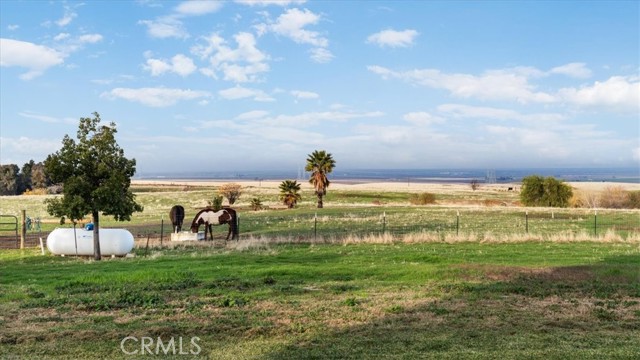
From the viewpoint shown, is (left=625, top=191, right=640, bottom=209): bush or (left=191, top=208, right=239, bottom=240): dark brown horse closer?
(left=191, top=208, right=239, bottom=240): dark brown horse

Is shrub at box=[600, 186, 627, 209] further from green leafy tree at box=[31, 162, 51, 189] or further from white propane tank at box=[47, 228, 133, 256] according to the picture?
green leafy tree at box=[31, 162, 51, 189]

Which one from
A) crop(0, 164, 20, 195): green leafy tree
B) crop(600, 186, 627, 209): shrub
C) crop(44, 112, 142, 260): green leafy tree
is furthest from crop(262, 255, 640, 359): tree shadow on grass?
crop(0, 164, 20, 195): green leafy tree

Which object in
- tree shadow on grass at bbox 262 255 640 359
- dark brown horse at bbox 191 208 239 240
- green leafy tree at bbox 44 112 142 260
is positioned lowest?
tree shadow on grass at bbox 262 255 640 359

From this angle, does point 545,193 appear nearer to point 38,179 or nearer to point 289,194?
point 289,194

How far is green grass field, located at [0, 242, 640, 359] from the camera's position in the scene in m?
9.71

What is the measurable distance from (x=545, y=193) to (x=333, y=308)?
70.5 m

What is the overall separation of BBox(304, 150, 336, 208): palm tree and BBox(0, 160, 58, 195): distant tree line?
68479mm

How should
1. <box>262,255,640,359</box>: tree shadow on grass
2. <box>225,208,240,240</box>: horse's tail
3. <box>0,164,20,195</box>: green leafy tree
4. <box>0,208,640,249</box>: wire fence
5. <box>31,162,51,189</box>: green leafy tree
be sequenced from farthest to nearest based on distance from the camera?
<box>0,164,20,195</box>: green leafy tree
<box>31,162,51,189</box>: green leafy tree
<box>0,208,640,249</box>: wire fence
<box>225,208,240,240</box>: horse's tail
<box>262,255,640,359</box>: tree shadow on grass

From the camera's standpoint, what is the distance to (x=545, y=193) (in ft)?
251

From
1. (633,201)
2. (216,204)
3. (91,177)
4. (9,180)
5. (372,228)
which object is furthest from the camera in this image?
(9,180)

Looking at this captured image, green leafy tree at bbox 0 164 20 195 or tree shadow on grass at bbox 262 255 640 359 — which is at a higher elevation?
green leafy tree at bbox 0 164 20 195

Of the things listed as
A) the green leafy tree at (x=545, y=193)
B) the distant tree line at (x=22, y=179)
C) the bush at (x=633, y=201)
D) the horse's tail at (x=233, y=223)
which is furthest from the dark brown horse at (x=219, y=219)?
the distant tree line at (x=22, y=179)

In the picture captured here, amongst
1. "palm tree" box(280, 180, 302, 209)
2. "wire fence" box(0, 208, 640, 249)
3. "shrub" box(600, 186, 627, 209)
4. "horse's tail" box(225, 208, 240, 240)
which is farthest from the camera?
"shrub" box(600, 186, 627, 209)

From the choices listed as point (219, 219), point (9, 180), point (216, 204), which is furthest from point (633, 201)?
point (9, 180)
